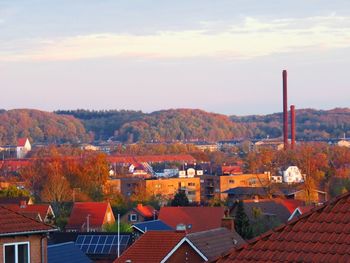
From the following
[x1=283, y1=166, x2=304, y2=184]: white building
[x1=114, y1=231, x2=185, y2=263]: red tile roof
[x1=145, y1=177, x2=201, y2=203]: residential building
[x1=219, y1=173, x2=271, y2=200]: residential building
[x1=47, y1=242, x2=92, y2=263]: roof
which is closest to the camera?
[x1=47, y1=242, x2=92, y2=263]: roof

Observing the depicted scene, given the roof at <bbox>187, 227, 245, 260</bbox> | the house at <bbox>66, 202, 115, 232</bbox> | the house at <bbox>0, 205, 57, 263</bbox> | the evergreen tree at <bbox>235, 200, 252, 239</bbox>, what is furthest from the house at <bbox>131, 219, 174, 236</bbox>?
the house at <bbox>0, 205, 57, 263</bbox>

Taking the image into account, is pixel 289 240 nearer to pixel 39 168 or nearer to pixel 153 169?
pixel 39 168

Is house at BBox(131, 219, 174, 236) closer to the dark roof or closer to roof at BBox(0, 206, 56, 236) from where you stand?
roof at BBox(0, 206, 56, 236)

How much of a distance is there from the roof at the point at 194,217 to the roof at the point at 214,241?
18.3 metres

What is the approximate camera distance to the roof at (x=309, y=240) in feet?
24.2

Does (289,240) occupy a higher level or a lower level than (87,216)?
higher

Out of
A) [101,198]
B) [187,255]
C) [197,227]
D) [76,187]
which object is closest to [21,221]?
[187,255]

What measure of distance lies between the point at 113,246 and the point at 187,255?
40.9 ft

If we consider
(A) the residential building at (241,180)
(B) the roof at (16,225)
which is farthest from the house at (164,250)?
(A) the residential building at (241,180)

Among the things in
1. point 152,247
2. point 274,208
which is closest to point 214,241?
point 152,247

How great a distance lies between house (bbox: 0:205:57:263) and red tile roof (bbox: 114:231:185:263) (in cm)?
1142

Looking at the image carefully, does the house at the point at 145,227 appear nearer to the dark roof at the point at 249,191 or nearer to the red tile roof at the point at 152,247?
the red tile roof at the point at 152,247

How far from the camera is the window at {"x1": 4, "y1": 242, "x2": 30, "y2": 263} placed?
15.2 meters

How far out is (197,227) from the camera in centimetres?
4984
